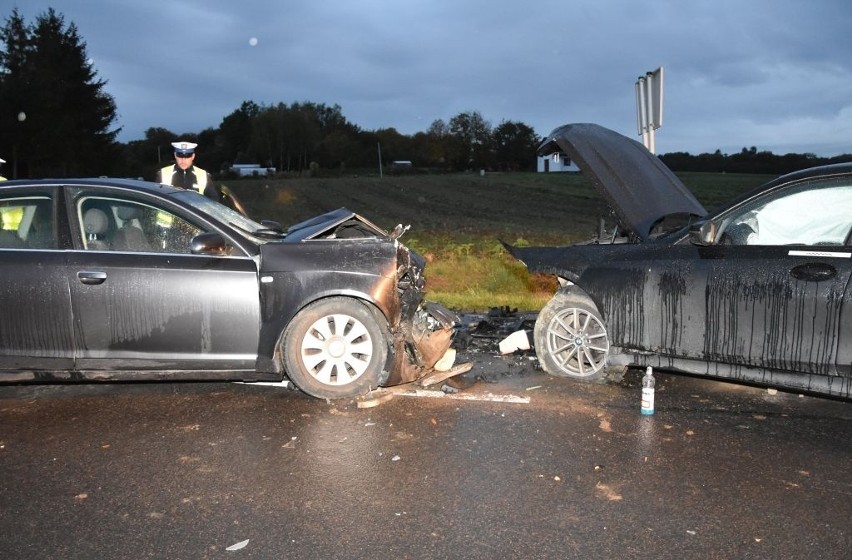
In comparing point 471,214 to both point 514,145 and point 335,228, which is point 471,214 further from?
point 514,145

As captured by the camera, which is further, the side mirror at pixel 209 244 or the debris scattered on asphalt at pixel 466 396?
the debris scattered on asphalt at pixel 466 396

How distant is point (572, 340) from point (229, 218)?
2.97 meters

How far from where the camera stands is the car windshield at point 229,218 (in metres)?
5.79

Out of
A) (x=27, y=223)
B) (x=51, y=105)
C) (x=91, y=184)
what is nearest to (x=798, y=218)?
(x=91, y=184)

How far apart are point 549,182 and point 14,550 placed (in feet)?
201

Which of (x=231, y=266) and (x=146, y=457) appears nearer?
(x=146, y=457)

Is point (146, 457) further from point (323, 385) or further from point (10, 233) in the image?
point (10, 233)

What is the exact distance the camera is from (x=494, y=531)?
11.7ft

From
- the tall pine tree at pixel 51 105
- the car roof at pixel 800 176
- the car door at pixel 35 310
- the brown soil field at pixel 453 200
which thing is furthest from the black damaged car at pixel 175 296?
the tall pine tree at pixel 51 105

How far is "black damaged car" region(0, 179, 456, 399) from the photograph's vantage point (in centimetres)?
540

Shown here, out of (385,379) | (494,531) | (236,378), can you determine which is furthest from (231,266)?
(494,531)

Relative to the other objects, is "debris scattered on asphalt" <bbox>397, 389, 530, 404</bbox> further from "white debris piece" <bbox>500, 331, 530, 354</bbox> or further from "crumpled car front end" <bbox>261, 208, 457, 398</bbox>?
"white debris piece" <bbox>500, 331, 530, 354</bbox>

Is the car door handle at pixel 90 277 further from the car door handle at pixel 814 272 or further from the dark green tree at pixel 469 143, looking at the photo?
the dark green tree at pixel 469 143

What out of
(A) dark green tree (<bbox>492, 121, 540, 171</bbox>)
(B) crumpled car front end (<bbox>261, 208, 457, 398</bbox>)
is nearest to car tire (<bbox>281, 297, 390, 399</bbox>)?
(B) crumpled car front end (<bbox>261, 208, 457, 398</bbox>)
